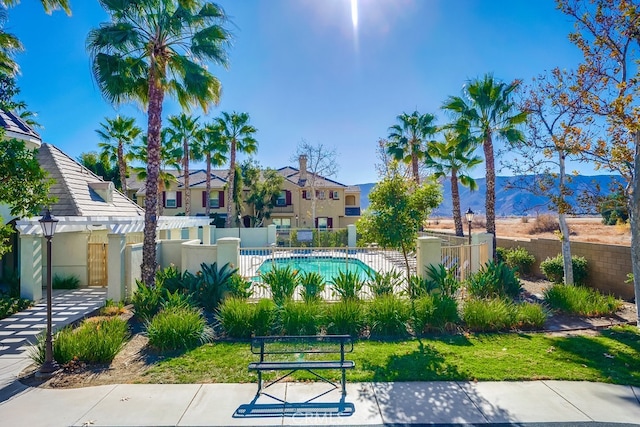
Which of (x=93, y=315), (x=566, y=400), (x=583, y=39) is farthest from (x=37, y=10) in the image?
(x=566, y=400)

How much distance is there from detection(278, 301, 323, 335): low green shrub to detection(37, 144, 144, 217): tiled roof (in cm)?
950

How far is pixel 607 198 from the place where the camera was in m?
9.41

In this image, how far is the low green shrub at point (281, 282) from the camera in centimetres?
965

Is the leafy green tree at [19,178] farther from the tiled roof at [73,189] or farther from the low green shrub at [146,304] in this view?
the tiled roof at [73,189]

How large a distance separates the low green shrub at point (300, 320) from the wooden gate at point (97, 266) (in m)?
9.88

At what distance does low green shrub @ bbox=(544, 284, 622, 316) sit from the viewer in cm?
940

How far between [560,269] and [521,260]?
2478 mm

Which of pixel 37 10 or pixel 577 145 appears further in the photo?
pixel 37 10

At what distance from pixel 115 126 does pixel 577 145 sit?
27075 mm

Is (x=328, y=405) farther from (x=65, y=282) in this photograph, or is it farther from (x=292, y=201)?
(x=292, y=201)

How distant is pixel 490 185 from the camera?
Answer: 16.5 meters

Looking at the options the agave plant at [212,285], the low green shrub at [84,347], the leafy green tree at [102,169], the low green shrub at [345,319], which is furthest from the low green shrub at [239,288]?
the leafy green tree at [102,169]

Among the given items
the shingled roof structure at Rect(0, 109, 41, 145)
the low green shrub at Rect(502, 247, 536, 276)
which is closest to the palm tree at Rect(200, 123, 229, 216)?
the shingled roof structure at Rect(0, 109, 41, 145)

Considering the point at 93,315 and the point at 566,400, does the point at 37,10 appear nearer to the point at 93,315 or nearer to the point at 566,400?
the point at 93,315
